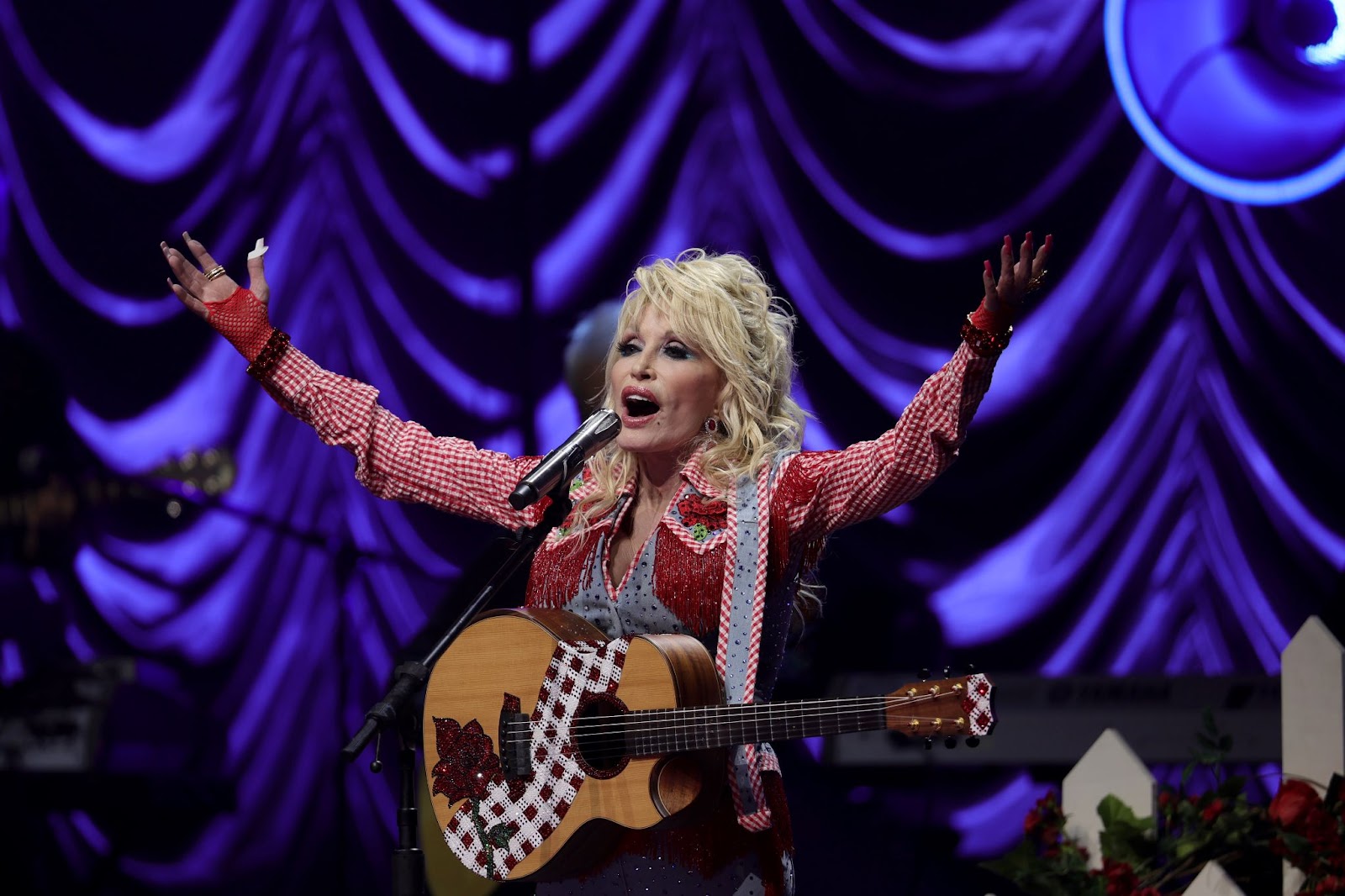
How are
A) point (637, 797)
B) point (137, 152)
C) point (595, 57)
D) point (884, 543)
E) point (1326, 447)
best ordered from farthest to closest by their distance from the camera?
point (137, 152)
point (595, 57)
point (884, 543)
point (1326, 447)
point (637, 797)

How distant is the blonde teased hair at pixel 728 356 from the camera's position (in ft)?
8.27

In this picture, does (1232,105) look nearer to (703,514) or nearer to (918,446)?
(918,446)

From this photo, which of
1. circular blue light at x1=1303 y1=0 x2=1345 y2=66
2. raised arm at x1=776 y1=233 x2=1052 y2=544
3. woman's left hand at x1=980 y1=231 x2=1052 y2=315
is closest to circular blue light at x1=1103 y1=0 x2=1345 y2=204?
circular blue light at x1=1303 y1=0 x2=1345 y2=66

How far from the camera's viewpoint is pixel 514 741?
7.89ft

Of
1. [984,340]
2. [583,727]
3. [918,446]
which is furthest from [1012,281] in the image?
[583,727]

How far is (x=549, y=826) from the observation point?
7.62 feet

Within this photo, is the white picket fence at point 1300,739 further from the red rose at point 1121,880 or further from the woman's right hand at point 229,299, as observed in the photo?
the woman's right hand at point 229,299

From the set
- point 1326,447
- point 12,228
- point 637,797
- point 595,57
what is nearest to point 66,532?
point 12,228

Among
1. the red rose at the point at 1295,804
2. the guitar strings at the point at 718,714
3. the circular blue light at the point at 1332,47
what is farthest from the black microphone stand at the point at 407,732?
the circular blue light at the point at 1332,47

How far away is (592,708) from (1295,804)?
1086mm

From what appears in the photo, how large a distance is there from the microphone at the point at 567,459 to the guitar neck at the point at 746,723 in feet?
1.27

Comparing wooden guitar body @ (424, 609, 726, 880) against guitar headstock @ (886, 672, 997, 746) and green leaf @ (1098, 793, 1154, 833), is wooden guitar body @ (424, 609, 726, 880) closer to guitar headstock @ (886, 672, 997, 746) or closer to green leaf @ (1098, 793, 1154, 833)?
guitar headstock @ (886, 672, 997, 746)

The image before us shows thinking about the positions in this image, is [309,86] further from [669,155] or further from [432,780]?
[432,780]

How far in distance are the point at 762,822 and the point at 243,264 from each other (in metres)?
3.63
